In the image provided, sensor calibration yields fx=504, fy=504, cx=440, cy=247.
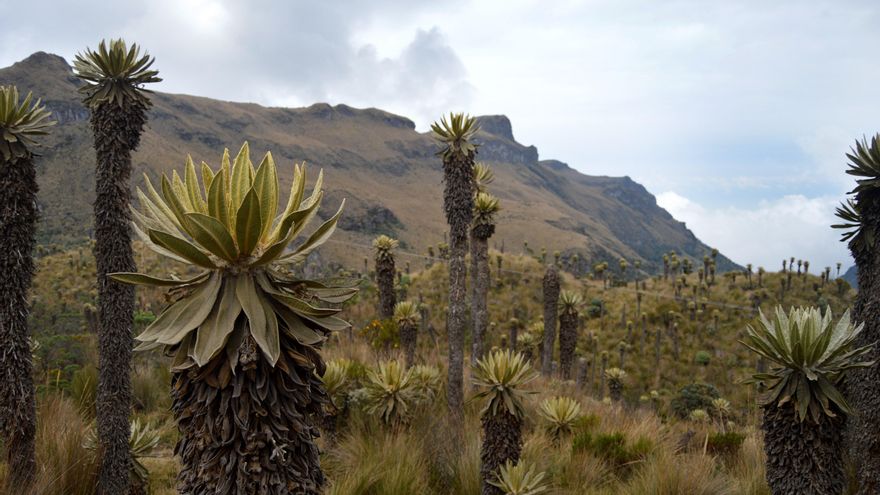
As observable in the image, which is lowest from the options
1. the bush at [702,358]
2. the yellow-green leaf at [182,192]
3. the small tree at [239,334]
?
the bush at [702,358]

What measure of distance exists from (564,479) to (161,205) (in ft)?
19.2

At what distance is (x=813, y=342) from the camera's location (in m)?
3.62

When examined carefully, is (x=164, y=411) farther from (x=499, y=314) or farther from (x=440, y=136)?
(x=499, y=314)

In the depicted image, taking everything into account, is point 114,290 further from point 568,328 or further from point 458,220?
point 568,328

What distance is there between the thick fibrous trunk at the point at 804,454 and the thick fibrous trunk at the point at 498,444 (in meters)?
2.23

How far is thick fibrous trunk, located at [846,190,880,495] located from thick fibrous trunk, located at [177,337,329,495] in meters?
4.02

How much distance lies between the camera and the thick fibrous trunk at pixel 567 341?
17.2 meters

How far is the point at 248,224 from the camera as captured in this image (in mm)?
1930

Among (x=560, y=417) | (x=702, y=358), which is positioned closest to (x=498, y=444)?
(x=560, y=417)

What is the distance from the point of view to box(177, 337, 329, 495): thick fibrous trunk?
1890mm

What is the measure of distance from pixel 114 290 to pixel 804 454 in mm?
6514

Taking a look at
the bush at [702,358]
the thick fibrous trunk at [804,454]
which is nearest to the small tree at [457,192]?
the thick fibrous trunk at [804,454]

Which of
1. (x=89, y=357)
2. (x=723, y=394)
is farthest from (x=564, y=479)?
(x=723, y=394)

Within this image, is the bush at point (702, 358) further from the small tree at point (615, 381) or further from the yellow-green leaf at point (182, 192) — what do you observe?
the yellow-green leaf at point (182, 192)
